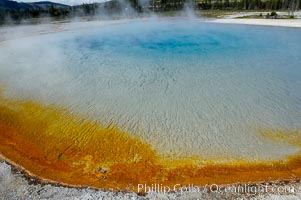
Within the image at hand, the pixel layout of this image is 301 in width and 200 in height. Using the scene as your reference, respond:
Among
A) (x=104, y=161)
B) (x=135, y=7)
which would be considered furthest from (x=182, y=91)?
(x=135, y=7)

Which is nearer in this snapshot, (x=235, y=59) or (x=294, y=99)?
(x=294, y=99)

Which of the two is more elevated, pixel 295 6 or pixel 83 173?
pixel 295 6

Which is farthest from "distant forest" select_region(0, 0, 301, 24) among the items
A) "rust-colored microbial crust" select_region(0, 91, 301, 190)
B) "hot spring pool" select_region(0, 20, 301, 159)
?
"rust-colored microbial crust" select_region(0, 91, 301, 190)

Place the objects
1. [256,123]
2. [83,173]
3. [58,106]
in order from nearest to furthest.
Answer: [83,173]
[256,123]
[58,106]

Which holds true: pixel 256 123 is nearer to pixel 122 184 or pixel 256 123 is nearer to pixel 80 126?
pixel 122 184

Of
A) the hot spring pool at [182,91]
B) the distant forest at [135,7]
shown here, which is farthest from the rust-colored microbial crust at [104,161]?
the distant forest at [135,7]

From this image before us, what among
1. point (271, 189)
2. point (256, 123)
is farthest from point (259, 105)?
point (271, 189)
